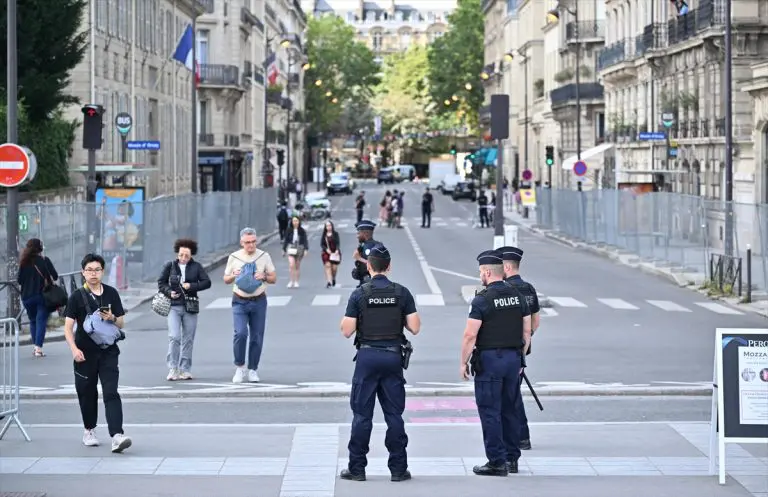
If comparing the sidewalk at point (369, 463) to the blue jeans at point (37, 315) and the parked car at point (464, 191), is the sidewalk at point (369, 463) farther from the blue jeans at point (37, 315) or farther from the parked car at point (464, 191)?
the parked car at point (464, 191)

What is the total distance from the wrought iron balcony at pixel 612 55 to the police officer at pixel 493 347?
6106 cm

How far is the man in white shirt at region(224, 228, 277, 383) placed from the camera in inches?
715

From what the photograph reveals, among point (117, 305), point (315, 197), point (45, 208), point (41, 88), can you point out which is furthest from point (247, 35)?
point (117, 305)

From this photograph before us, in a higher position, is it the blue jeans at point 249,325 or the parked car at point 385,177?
the parked car at point 385,177

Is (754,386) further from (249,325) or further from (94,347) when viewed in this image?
(249,325)

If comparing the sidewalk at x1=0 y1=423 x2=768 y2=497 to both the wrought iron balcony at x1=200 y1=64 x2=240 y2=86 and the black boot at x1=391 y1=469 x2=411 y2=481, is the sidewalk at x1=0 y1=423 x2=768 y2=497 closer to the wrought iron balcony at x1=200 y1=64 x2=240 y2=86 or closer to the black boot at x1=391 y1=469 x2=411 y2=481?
the black boot at x1=391 y1=469 x2=411 y2=481

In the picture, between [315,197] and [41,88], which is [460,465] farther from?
[315,197]

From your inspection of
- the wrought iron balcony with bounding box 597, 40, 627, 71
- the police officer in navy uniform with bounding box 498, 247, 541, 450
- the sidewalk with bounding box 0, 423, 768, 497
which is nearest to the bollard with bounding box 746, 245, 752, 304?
the sidewalk with bounding box 0, 423, 768, 497

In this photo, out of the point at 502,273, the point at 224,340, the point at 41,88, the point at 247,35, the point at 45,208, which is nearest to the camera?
the point at 502,273

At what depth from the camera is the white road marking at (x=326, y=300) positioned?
31672 mm

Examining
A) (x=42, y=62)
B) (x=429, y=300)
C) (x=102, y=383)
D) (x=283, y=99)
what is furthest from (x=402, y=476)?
(x=283, y=99)

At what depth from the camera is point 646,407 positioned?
55.2ft

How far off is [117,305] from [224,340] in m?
10.5

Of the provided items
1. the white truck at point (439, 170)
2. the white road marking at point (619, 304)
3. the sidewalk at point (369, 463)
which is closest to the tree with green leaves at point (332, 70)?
the white truck at point (439, 170)
